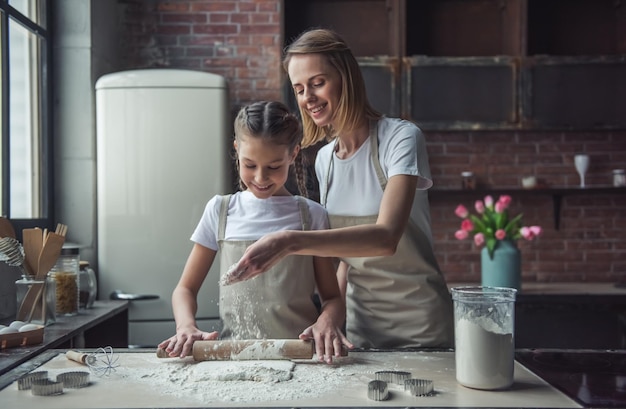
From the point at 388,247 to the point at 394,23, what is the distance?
2.54 m

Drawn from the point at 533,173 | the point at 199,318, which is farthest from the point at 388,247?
the point at 533,173

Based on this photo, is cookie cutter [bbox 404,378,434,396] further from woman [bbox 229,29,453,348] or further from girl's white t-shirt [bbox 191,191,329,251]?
girl's white t-shirt [bbox 191,191,329,251]

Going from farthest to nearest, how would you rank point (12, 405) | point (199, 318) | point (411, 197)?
point (199, 318), point (411, 197), point (12, 405)

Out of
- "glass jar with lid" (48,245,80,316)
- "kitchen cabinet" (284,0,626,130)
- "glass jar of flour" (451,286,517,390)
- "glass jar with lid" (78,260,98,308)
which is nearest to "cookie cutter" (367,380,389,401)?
"glass jar of flour" (451,286,517,390)

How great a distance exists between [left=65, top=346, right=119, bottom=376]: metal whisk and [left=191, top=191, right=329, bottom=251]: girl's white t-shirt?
37cm

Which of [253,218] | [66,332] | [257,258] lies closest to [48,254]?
[66,332]

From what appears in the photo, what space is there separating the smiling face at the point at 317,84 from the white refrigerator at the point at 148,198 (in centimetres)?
165

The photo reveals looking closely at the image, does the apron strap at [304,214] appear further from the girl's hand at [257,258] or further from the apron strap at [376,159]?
the girl's hand at [257,258]

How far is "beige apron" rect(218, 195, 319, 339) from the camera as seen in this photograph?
4.93ft

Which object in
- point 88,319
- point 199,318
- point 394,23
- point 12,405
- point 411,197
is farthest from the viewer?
point 394,23

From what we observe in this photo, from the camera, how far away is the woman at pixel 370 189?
153 cm

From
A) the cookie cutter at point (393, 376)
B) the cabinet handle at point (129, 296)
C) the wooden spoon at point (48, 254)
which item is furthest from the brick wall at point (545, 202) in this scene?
the cookie cutter at point (393, 376)

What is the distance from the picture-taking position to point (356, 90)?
1.58 metres

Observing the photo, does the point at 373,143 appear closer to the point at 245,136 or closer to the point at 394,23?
the point at 245,136
